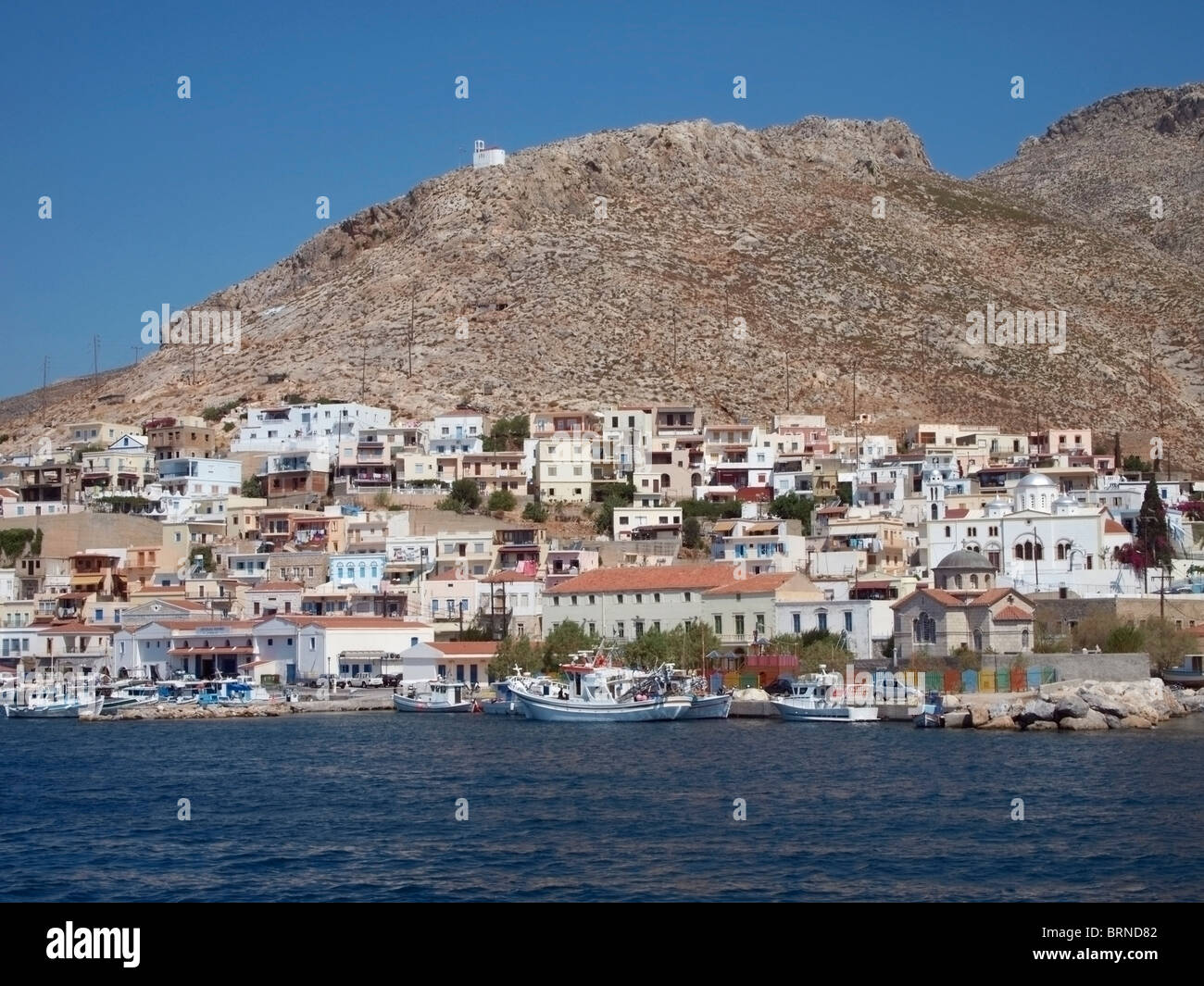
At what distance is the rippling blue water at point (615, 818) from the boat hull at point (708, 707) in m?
6.89

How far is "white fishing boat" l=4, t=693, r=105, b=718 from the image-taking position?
6906 cm

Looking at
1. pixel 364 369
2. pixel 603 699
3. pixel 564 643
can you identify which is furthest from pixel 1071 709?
pixel 364 369

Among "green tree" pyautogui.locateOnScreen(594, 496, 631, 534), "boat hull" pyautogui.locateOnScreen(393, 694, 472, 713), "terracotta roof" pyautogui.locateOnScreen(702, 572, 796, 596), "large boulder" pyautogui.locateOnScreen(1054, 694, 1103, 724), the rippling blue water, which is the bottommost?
the rippling blue water

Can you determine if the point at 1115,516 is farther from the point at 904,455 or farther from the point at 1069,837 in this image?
the point at 1069,837

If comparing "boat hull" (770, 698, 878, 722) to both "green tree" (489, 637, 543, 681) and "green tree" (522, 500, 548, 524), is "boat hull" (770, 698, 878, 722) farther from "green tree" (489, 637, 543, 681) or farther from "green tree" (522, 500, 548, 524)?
"green tree" (522, 500, 548, 524)

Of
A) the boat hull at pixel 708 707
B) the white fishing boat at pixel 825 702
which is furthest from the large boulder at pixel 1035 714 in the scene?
the boat hull at pixel 708 707

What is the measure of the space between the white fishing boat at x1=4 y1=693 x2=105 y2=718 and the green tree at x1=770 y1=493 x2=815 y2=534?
3601cm

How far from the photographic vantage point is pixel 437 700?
67438mm

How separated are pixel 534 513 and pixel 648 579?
2190cm

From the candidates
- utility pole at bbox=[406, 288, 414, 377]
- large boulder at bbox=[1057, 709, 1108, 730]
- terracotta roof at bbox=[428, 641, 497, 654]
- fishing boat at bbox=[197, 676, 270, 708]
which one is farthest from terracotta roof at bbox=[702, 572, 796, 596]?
utility pole at bbox=[406, 288, 414, 377]

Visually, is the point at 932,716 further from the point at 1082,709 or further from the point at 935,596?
the point at 935,596

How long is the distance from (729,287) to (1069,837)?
104 metres
